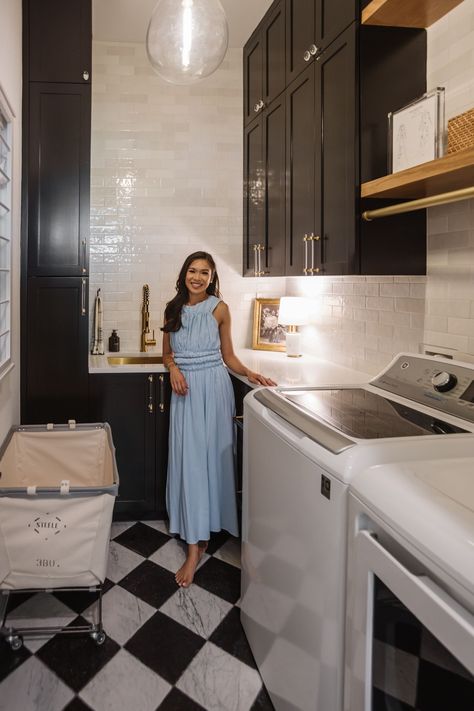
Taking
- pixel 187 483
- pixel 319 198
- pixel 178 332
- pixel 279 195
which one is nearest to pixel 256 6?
pixel 279 195

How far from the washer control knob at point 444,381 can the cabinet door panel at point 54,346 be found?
1.82m

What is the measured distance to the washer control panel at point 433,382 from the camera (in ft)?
4.88

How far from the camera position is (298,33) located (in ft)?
8.10

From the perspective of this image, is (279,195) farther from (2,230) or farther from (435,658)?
(435,658)

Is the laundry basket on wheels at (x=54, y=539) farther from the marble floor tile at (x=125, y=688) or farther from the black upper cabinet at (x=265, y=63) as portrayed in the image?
the black upper cabinet at (x=265, y=63)

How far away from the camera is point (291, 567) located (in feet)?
4.56

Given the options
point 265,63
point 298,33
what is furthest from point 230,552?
point 265,63

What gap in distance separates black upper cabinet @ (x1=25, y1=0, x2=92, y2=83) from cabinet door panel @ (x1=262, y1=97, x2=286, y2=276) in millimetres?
1004

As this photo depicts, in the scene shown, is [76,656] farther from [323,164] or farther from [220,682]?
[323,164]

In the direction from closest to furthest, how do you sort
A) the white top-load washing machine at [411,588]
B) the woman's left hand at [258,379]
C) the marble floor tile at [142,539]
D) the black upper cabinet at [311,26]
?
the white top-load washing machine at [411,588]
the black upper cabinet at [311,26]
the woman's left hand at [258,379]
the marble floor tile at [142,539]

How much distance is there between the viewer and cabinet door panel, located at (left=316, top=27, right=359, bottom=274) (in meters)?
1.98

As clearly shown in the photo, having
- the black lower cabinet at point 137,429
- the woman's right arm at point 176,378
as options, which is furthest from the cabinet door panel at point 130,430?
the woman's right arm at point 176,378

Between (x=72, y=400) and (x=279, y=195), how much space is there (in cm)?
158

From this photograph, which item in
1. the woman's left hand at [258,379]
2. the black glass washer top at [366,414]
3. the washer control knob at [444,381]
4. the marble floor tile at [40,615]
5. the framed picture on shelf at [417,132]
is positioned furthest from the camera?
the woman's left hand at [258,379]
